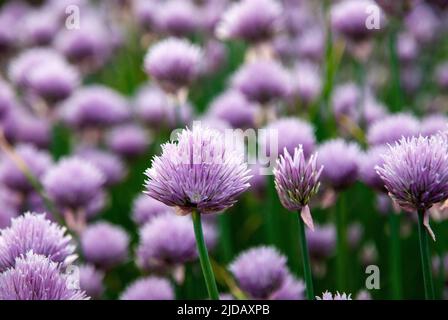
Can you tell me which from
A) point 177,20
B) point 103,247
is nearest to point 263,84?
point 103,247

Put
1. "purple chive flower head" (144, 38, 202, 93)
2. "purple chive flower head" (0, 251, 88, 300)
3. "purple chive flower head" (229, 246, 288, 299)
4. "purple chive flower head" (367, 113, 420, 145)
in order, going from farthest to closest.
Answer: "purple chive flower head" (144, 38, 202, 93), "purple chive flower head" (367, 113, 420, 145), "purple chive flower head" (229, 246, 288, 299), "purple chive flower head" (0, 251, 88, 300)

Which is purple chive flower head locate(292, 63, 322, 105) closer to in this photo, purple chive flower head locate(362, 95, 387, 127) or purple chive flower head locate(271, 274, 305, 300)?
purple chive flower head locate(362, 95, 387, 127)

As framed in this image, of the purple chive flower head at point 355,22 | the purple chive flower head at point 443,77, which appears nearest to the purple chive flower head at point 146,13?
the purple chive flower head at point 355,22

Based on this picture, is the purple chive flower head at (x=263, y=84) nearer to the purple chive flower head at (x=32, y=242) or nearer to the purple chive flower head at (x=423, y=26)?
the purple chive flower head at (x=32, y=242)

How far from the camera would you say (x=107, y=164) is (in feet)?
5.10

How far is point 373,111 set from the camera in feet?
4.60

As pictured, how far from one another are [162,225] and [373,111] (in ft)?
2.11

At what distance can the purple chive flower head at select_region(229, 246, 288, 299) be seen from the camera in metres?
0.86

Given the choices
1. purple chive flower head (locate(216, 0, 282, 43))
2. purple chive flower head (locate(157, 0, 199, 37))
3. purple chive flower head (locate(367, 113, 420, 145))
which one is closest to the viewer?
purple chive flower head (locate(367, 113, 420, 145))

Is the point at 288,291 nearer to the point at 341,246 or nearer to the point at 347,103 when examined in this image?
the point at 341,246

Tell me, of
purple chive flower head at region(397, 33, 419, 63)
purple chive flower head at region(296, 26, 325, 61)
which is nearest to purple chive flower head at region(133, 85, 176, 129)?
purple chive flower head at region(296, 26, 325, 61)

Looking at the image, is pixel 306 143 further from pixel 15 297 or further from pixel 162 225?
pixel 15 297

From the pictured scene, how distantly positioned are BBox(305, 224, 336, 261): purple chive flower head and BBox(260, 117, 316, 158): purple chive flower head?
10.2 inches
